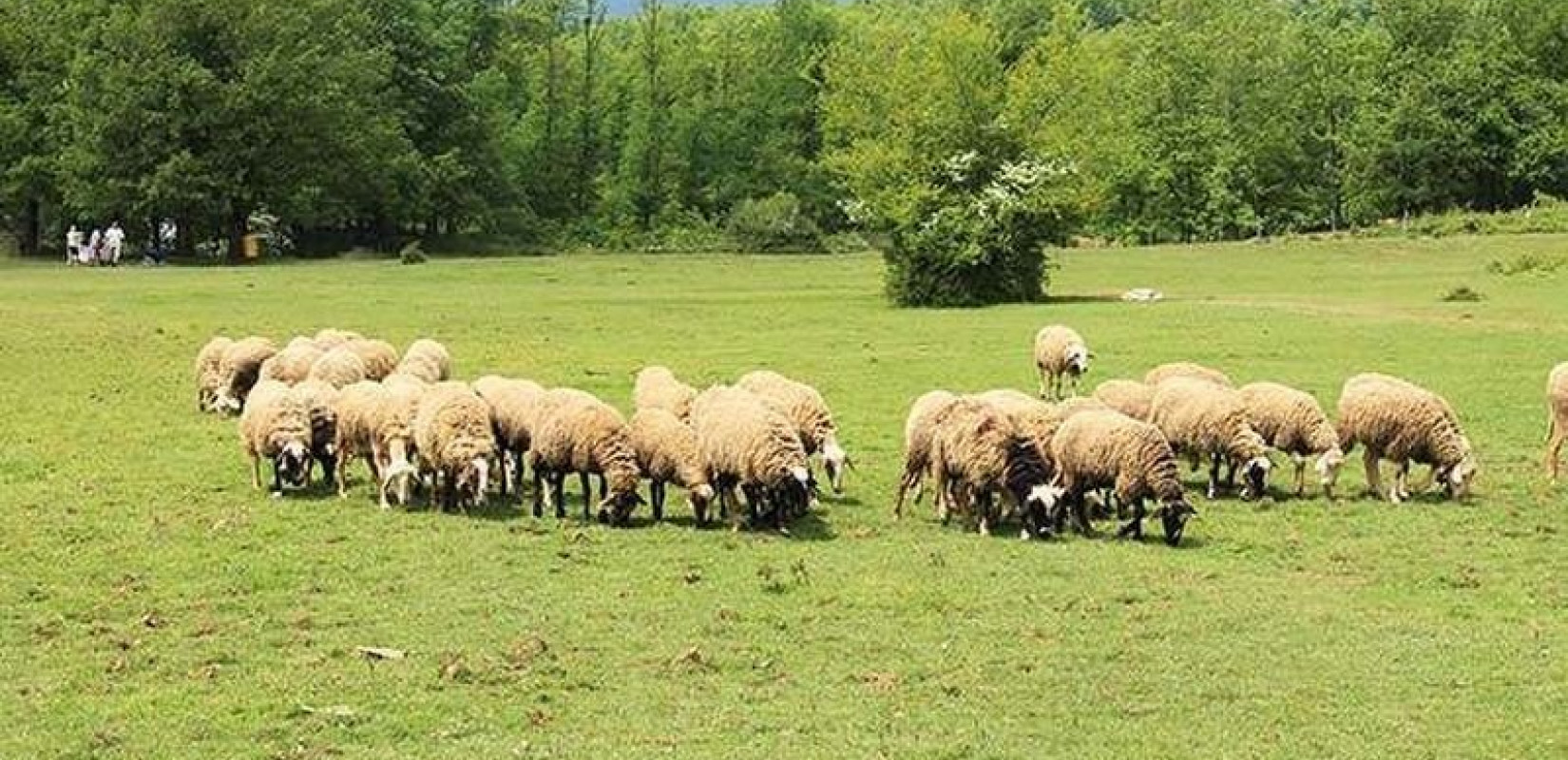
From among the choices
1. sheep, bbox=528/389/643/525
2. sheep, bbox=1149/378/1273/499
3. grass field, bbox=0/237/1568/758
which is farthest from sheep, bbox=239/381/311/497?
sheep, bbox=1149/378/1273/499

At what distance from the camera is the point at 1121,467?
670 inches

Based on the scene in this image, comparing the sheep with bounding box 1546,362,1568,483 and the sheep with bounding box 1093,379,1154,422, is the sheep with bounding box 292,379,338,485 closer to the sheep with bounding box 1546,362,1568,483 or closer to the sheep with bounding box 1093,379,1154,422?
the sheep with bounding box 1093,379,1154,422

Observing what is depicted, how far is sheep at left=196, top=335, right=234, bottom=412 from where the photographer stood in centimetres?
2633

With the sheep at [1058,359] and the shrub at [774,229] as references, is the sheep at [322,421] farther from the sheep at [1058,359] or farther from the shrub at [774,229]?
the shrub at [774,229]

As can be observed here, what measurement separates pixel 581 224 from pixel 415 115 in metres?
13.6

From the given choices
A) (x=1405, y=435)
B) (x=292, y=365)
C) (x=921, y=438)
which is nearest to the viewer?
(x=921, y=438)

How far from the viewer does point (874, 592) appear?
568 inches

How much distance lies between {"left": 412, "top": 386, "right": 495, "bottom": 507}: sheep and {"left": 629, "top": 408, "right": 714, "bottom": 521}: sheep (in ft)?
5.04

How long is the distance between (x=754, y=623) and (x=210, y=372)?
1567 centimetres

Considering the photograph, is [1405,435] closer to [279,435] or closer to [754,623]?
[754,623]

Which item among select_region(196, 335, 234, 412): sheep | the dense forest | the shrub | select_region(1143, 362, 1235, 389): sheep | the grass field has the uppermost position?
the dense forest

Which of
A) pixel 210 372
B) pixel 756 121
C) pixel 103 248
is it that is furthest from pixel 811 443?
pixel 756 121

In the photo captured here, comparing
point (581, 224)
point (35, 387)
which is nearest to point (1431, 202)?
point (581, 224)

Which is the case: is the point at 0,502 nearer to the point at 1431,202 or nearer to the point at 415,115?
the point at 415,115
